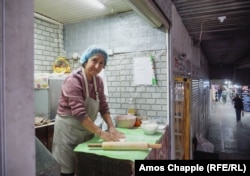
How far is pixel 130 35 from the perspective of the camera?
12.9ft

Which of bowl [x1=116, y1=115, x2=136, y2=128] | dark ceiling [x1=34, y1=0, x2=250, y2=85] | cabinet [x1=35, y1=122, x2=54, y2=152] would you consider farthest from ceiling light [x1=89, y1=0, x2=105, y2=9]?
cabinet [x1=35, y1=122, x2=54, y2=152]

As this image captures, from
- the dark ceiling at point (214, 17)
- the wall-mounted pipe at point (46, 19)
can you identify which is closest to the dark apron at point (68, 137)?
the wall-mounted pipe at point (46, 19)

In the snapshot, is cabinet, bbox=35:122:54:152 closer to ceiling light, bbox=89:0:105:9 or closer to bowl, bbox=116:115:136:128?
bowl, bbox=116:115:136:128

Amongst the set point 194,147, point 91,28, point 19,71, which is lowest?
point 194,147

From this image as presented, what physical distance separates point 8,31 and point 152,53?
10.5ft

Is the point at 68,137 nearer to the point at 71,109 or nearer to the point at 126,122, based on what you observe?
the point at 71,109

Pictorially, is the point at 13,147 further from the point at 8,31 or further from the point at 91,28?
the point at 91,28

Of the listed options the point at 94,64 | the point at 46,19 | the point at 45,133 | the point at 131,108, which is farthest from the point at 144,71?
the point at 46,19

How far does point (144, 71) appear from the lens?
12.4ft

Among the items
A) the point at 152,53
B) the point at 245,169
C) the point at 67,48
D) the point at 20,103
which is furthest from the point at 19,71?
the point at 67,48

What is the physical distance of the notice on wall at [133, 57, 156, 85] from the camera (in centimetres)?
372

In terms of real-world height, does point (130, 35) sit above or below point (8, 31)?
above

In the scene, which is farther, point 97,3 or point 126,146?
point 97,3

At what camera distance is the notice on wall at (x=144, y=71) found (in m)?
3.72
